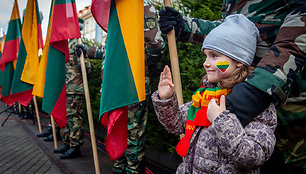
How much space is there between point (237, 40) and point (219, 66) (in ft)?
0.53

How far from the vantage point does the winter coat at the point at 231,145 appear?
995 mm

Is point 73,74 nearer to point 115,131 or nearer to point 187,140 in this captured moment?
point 115,131

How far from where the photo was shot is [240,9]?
1382 mm

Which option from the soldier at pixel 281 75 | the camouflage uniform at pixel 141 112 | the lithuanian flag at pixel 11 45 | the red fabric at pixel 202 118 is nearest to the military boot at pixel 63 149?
the camouflage uniform at pixel 141 112

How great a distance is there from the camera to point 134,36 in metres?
1.80

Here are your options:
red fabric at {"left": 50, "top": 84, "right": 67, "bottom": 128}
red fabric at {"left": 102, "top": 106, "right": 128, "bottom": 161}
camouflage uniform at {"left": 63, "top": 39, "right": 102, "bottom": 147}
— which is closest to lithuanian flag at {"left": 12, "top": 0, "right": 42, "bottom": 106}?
camouflage uniform at {"left": 63, "top": 39, "right": 102, "bottom": 147}

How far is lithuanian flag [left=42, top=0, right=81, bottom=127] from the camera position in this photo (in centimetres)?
295

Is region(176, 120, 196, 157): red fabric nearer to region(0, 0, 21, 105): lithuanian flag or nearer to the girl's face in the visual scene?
the girl's face

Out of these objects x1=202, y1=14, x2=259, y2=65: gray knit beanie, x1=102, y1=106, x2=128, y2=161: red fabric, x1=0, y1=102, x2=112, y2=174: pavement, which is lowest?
x1=0, y1=102, x2=112, y2=174: pavement

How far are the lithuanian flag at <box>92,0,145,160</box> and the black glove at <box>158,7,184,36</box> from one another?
368 mm

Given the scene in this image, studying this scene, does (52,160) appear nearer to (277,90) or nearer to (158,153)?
(158,153)

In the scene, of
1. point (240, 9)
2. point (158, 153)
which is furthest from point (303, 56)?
point (158, 153)

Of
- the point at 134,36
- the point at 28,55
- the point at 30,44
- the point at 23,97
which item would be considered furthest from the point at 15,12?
the point at 134,36

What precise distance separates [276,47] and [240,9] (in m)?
0.44
